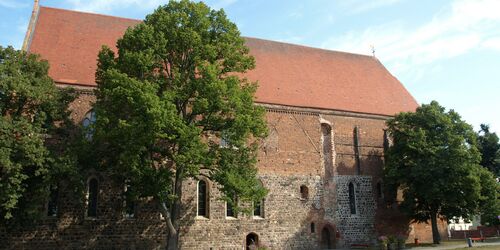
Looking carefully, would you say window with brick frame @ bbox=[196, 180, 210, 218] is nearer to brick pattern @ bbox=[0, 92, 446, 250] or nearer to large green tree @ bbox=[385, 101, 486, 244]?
brick pattern @ bbox=[0, 92, 446, 250]

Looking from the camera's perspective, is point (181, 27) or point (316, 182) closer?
point (181, 27)

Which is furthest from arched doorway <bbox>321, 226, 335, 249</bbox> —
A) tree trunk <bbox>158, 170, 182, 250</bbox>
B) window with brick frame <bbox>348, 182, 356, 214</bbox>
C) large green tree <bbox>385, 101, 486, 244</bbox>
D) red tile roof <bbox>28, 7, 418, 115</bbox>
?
tree trunk <bbox>158, 170, 182, 250</bbox>

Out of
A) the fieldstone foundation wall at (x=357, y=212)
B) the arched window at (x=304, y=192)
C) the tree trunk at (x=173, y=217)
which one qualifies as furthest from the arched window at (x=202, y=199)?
the fieldstone foundation wall at (x=357, y=212)

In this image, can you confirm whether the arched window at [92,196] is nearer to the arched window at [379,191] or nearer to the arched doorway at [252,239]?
the arched doorway at [252,239]

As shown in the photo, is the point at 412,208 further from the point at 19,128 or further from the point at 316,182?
the point at 19,128

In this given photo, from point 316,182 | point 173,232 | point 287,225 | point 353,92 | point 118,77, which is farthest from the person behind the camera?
point 353,92

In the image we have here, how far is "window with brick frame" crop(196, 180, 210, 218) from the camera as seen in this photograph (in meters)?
21.7

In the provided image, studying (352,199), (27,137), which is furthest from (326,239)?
(27,137)

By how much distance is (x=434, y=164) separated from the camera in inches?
899

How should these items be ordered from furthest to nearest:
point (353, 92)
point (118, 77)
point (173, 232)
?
1. point (353, 92)
2. point (173, 232)
3. point (118, 77)

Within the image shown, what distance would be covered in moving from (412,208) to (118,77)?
17.8 meters

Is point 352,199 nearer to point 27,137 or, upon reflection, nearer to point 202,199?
point 202,199

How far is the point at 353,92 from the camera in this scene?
28375 mm

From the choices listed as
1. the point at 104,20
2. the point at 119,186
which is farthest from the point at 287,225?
the point at 104,20
